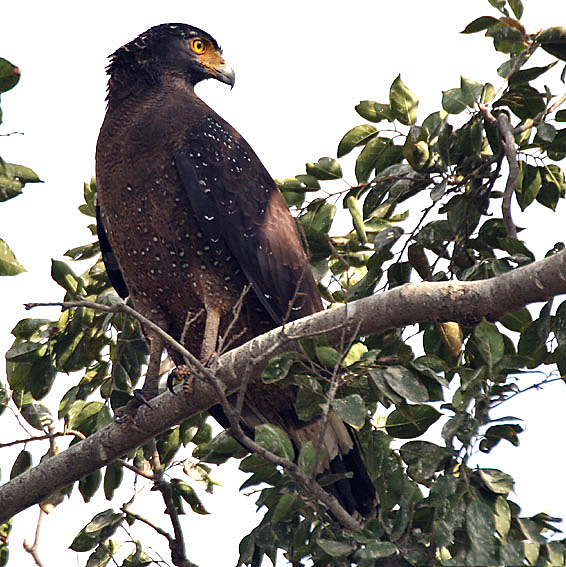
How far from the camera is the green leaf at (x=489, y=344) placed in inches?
116

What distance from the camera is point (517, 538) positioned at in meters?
3.00

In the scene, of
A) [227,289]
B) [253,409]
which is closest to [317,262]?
[227,289]

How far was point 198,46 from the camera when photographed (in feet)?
16.9

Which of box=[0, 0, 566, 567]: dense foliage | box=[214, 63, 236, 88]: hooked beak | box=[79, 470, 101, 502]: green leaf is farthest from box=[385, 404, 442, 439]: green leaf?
box=[214, 63, 236, 88]: hooked beak

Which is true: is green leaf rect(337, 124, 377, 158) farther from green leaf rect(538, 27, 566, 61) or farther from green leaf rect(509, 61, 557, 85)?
green leaf rect(538, 27, 566, 61)

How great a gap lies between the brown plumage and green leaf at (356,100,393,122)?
0.70m

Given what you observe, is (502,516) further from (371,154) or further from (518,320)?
(371,154)

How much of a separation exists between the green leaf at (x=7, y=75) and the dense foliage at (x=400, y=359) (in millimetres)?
258

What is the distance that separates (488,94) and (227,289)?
149 cm

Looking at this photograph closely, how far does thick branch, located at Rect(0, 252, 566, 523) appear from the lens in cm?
297

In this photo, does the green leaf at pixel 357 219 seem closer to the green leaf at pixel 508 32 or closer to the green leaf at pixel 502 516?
the green leaf at pixel 508 32

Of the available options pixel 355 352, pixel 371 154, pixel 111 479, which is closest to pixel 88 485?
pixel 111 479

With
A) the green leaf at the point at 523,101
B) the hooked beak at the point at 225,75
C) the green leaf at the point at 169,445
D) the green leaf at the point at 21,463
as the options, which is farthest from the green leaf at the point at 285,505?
the hooked beak at the point at 225,75

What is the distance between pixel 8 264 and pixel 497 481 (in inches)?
67.2
